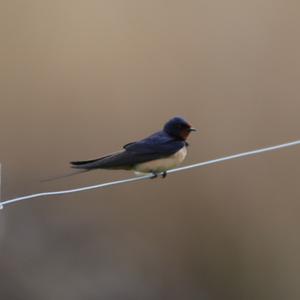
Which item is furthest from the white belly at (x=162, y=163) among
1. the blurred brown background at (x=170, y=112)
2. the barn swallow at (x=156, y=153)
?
the blurred brown background at (x=170, y=112)

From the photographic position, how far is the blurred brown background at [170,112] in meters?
2.64

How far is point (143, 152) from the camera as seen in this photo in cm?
204

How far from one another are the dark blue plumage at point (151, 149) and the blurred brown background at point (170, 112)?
0.57m

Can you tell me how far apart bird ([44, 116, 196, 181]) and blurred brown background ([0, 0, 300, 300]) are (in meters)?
0.57

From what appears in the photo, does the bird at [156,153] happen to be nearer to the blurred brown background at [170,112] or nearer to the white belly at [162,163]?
the white belly at [162,163]

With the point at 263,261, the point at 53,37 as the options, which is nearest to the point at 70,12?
the point at 53,37

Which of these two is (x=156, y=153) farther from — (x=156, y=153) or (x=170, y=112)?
(x=170, y=112)

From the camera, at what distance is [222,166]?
9.14 feet

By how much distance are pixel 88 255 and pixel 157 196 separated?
1.24 feet

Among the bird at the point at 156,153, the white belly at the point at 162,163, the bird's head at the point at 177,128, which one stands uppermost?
the bird's head at the point at 177,128

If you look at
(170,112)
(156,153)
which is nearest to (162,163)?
(156,153)

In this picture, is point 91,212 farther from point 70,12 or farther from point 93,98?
point 70,12

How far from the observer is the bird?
2018mm

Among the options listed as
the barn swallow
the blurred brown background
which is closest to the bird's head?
the barn swallow
